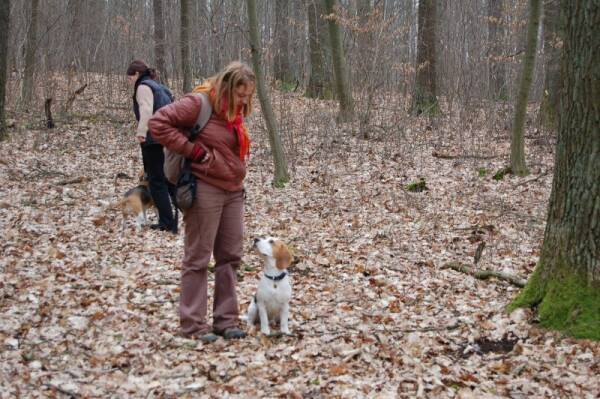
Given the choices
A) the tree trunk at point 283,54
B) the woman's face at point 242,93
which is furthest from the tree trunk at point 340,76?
the woman's face at point 242,93

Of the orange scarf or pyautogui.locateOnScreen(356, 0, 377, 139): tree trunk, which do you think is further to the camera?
pyautogui.locateOnScreen(356, 0, 377, 139): tree trunk

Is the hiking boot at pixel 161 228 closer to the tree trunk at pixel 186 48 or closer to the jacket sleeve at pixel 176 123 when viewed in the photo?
the jacket sleeve at pixel 176 123

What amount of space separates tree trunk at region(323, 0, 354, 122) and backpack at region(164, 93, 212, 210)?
398 inches

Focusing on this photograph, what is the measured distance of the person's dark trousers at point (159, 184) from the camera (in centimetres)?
855

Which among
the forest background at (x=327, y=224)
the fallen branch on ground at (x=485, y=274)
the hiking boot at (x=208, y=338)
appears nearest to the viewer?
the forest background at (x=327, y=224)

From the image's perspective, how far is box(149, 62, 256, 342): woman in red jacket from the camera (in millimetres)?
4980

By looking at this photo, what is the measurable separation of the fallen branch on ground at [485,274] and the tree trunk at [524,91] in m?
4.57

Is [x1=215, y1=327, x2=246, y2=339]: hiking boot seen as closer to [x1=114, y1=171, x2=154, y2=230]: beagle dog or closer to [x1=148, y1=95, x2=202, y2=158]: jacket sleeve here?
[x1=148, y1=95, x2=202, y2=158]: jacket sleeve

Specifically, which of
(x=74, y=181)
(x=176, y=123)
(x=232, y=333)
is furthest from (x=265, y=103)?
(x=232, y=333)

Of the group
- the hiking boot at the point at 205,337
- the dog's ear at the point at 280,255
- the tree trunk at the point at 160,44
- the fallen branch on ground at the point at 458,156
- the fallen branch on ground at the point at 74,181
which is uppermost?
the tree trunk at the point at 160,44

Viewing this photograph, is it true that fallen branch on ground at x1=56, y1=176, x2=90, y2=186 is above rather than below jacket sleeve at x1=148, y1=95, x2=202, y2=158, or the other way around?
below

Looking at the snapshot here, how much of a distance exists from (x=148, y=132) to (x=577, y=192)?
5.37 metres

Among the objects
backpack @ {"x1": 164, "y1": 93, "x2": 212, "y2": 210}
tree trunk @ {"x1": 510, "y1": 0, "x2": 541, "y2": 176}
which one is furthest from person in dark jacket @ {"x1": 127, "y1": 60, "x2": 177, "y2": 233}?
tree trunk @ {"x1": 510, "y1": 0, "x2": 541, "y2": 176}

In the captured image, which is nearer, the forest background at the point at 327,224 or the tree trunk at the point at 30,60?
the forest background at the point at 327,224
